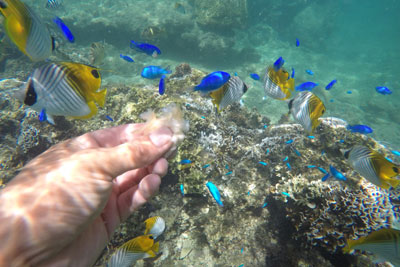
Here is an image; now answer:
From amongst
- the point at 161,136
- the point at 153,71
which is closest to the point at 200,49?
the point at 153,71

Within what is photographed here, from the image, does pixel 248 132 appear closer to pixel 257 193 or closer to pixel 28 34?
pixel 257 193

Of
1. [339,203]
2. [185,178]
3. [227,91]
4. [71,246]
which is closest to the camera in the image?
[71,246]

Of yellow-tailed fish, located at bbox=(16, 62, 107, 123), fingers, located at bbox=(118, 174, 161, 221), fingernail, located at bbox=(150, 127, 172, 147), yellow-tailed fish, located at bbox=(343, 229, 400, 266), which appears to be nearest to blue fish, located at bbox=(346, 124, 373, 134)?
yellow-tailed fish, located at bbox=(343, 229, 400, 266)

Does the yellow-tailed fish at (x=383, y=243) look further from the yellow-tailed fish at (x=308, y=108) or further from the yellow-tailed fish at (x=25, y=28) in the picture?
the yellow-tailed fish at (x=25, y=28)

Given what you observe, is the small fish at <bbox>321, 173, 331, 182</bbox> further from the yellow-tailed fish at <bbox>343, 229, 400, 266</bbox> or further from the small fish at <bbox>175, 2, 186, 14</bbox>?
the small fish at <bbox>175, 2, 186, 14</bbox>

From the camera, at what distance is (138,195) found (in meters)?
2.01

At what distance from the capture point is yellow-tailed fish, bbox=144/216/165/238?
319 centimetres

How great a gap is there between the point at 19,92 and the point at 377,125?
21.7 meters

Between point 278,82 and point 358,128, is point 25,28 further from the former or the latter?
point 358,128

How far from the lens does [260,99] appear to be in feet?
40.0

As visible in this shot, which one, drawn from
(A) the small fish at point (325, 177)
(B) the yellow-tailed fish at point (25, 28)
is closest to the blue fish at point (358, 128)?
(A) the small fish at point (325, 177)

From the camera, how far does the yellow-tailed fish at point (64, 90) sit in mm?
1762

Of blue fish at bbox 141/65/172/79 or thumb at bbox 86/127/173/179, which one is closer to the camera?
thumb at bbox 86/127/173/179

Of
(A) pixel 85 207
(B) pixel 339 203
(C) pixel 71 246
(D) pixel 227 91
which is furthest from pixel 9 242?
(B) pixel 339 203
